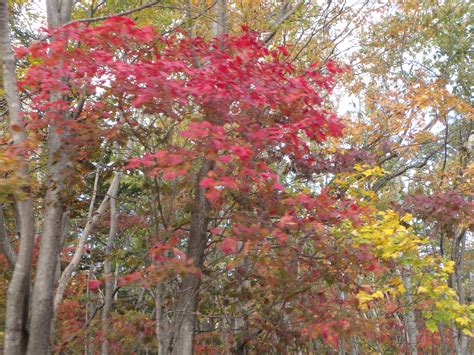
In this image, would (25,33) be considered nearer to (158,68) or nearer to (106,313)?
(106,313)

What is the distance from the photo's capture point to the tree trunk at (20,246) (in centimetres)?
309

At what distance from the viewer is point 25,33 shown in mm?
7789

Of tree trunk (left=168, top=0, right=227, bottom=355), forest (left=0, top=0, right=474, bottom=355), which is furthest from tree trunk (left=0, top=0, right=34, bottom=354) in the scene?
tree trunk (left=168, top=0, right=227, bottom=355)

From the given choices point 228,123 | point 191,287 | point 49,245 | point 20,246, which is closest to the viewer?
point 20,246

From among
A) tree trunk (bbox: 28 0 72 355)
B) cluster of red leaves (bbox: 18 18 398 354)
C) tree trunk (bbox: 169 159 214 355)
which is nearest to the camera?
cluster of red leaves (bbox: 18 18 398 354)

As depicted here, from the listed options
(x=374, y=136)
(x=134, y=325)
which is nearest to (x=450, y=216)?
(x=374, y=136)

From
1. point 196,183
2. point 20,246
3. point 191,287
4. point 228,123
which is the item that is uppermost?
point 228,123

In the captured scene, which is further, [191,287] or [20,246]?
[191,287]

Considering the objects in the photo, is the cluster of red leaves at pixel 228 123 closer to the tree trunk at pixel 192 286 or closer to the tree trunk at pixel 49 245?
the tree trunk at pixel 49 245

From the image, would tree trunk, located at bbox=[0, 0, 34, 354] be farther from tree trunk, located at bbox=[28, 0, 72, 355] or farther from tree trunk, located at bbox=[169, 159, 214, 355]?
tree trunk, located at bbox=[169, 159, 214, 355]

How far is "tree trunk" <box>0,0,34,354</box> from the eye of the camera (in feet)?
10.2

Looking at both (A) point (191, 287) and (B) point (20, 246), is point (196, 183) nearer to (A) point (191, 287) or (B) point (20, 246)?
(A) point (191, 287)

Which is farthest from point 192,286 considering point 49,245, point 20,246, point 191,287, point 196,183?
point 20,246

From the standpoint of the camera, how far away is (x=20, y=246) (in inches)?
124
